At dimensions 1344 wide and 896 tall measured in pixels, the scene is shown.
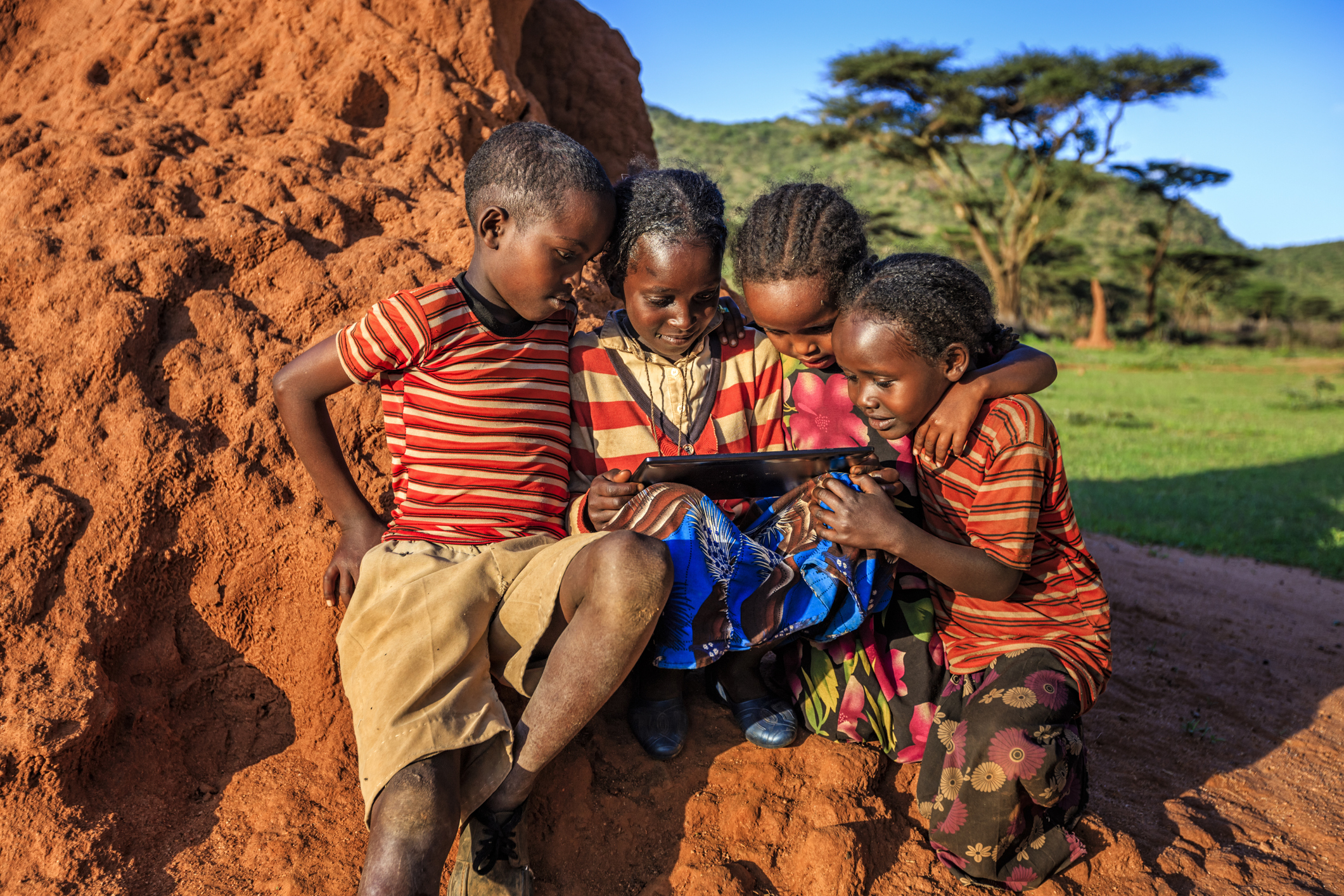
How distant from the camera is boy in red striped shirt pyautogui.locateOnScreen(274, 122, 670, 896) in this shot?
1.82 m

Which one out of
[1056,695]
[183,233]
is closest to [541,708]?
[1056,695]

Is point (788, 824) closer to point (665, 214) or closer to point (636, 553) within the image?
point (636, 553)

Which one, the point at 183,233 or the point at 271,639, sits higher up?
the point at 183,233

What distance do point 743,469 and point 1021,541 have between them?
2.20 feet

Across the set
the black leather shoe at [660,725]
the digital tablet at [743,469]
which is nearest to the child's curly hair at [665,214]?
the digital tablet at [743,469]

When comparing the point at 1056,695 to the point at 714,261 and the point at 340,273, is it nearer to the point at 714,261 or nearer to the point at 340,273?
the point at 714,261

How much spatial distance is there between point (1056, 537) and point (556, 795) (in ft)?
4.49

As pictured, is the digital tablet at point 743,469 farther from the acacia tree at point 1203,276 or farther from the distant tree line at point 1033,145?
the acacia tree at point 1203,276

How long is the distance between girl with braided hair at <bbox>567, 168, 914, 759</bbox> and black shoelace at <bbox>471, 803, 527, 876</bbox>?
1.44ft

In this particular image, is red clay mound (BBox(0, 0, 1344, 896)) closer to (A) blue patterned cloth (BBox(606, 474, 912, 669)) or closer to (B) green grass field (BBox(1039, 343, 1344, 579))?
(A) blue patterned cloth (BBox(606, 474, 912, 669))

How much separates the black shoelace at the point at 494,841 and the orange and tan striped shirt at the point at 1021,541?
117 cm

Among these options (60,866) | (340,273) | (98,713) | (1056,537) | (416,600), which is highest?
(340,273)

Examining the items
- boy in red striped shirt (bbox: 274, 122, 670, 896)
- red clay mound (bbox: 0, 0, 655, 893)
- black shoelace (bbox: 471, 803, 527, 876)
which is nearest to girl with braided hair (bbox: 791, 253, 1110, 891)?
boy in red striped shirt (bbox: 274, 122, 670, 896)

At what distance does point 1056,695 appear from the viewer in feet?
7.02
